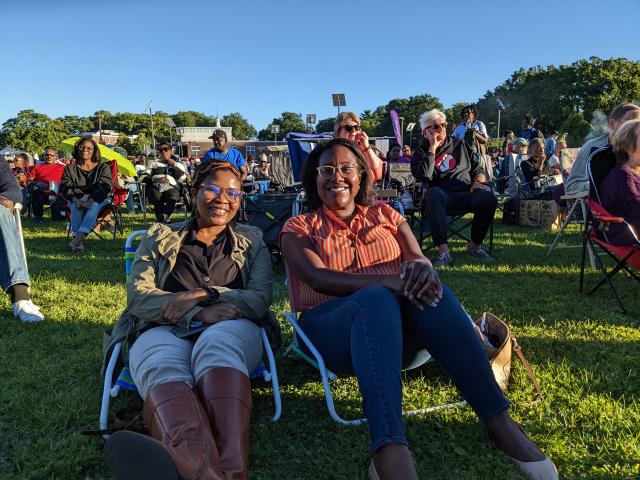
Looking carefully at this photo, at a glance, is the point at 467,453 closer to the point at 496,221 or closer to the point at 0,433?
the point at 0,433

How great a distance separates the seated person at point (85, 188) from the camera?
25.7ft

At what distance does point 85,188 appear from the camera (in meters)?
8.01

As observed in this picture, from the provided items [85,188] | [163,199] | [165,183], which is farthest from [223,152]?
[85,188]

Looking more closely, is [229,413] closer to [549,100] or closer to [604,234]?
[604,234]

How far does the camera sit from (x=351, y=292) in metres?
2.52

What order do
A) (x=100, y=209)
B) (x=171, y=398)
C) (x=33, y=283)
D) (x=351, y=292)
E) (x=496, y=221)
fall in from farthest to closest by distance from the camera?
(x=496, y=221), (x=100, y=209), (x=33, y=283), (x=351, y=292), (x=171, y=398)

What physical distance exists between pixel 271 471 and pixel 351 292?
90cm

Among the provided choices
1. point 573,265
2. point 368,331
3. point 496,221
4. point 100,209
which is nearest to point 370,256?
point 368,331

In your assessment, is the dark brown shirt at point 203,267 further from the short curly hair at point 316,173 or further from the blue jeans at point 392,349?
the blue jeans at point 392,349

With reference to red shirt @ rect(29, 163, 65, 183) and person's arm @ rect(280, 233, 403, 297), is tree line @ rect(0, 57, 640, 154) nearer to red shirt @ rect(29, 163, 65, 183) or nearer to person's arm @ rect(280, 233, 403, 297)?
red shirt @ rect(29, 163, 65, 183)

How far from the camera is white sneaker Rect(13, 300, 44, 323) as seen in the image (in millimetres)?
4157

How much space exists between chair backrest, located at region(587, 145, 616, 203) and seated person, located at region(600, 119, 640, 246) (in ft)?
0.27

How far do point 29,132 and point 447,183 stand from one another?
64.2 m

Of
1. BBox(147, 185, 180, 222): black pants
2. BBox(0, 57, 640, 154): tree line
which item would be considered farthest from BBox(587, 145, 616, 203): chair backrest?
BBox(0, 57, 640, 154): tree line
